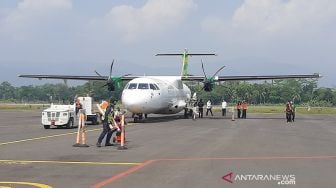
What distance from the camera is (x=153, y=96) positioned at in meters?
32.2

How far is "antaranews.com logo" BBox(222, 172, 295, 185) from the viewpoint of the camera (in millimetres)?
9629

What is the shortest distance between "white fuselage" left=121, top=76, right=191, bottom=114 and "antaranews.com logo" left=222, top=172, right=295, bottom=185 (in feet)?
66.3

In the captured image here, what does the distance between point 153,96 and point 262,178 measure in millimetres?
22504

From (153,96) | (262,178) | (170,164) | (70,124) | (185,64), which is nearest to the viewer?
(262,178)

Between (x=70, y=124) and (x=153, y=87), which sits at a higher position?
(x=153, y=87)

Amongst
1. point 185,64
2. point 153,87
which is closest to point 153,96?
point 153,87

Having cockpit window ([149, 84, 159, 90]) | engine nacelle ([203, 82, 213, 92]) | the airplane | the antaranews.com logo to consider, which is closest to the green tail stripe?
the airplane

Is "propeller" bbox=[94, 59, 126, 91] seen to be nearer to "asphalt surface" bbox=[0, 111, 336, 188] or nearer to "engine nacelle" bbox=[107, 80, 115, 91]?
"engine nacelle" bbox=[107, 80, 115, 91]

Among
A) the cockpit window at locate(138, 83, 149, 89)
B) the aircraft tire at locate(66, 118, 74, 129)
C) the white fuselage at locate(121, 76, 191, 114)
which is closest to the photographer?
the aircraft tire at locate(66, 118, 74, 129)

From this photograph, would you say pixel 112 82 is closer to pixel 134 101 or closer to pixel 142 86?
pixel 142 86

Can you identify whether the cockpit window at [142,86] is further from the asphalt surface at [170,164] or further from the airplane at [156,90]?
the asphalt surface at [170,164]

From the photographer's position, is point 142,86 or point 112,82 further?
point 112,82

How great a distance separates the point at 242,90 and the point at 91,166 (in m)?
134

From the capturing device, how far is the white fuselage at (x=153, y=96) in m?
30.5
